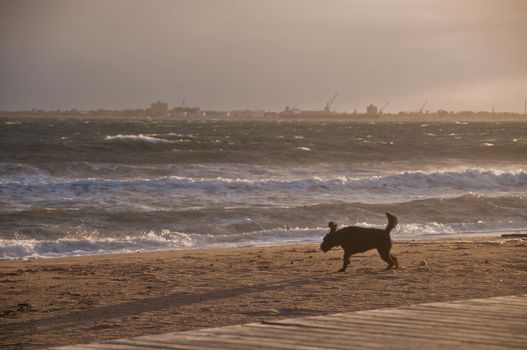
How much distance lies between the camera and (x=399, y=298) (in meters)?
8.73

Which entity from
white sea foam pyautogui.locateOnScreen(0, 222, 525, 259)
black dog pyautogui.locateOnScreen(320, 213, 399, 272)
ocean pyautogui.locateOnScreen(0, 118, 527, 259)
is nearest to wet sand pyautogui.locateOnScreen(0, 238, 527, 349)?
black dog pyautogui.locateOnScreen(320, 213, 399, 272)

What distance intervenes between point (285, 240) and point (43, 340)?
10.3m

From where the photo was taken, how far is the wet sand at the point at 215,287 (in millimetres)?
7961

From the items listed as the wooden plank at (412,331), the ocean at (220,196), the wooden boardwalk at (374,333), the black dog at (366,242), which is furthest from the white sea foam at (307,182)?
the wooden plank at (412,331)

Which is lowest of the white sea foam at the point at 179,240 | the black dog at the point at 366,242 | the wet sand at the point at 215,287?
the white sea foam at the point at 179,240

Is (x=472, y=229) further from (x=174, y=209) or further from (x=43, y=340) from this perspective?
(x=43, y=340)

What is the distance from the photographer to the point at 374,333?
255 inches

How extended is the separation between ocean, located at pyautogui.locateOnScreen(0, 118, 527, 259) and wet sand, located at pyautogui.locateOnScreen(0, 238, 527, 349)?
11.7 feet

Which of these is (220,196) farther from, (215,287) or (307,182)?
(215,287)

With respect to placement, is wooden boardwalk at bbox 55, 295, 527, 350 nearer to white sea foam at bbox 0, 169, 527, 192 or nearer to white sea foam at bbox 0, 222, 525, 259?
white sea foam at bbox 0, 222, 525, 259

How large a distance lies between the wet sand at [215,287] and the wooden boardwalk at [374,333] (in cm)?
92

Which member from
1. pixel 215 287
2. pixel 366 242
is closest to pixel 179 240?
pixel 366 242

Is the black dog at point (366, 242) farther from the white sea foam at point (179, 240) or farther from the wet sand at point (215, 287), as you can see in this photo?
the white sea foam at point (179, 240)

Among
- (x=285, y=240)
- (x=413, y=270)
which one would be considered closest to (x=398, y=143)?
(x=285, y=240)
